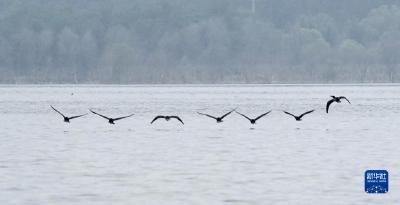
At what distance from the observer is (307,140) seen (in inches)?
1914

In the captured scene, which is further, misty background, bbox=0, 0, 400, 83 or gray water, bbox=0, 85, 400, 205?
misty background, bbox=0, 0, 400, 83

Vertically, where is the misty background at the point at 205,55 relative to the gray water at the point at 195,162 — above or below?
above

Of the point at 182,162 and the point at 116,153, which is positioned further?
the point at 116,153

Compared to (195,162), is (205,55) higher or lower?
higher

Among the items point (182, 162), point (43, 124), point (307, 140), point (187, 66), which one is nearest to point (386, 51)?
point (187, 66)

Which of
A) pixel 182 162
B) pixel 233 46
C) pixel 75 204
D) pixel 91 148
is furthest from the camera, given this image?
pixel 233 46

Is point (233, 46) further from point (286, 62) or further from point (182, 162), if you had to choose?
point (182, 162)

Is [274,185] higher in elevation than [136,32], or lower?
lower

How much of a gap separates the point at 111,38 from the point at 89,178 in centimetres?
16412

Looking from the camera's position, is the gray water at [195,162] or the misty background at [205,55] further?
the misty background at [205,55]

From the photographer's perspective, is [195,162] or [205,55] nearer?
[195,162]

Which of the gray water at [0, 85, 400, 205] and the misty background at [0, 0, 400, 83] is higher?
the misty background at [0, 0, 400, 83]

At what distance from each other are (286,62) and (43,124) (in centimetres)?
11865

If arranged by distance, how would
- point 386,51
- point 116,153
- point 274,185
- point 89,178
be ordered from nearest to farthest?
point 274,185, point 89,178, point 116,153, point 386,51
